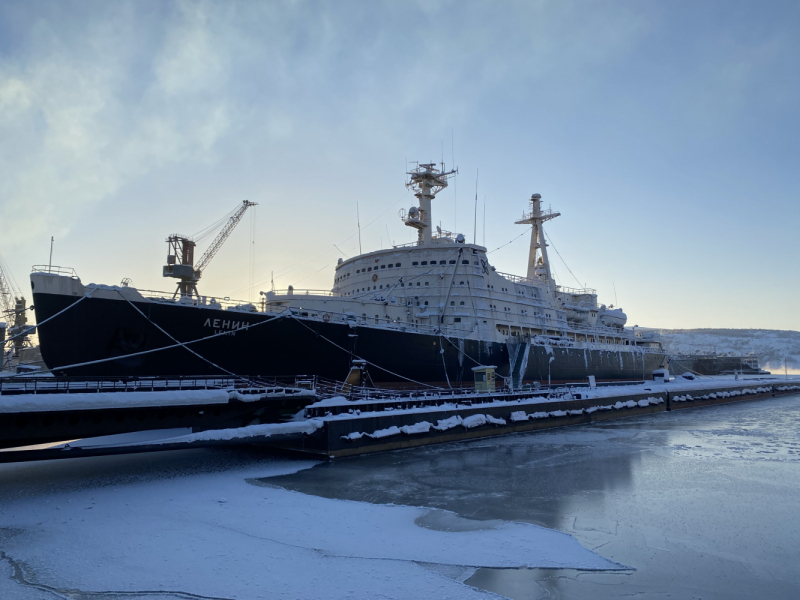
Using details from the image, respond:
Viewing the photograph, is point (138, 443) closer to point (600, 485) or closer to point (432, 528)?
point (432, 528)

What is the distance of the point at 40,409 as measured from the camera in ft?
37.6

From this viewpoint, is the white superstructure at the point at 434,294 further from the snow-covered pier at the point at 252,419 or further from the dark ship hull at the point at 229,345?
the snow-covered pier at the point at 252,419

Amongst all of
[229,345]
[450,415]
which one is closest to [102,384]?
[229,345]

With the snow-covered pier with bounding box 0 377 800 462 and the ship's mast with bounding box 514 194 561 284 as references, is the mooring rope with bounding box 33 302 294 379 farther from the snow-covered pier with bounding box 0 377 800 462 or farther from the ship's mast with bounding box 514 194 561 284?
the ship's mast with bounding box 514 194 561 284

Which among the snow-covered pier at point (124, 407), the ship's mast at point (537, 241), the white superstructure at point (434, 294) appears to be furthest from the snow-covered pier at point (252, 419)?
the ship's mast at point (537, 241)

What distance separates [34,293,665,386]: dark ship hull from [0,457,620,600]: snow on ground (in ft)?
18.2

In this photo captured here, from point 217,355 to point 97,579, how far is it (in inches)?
472

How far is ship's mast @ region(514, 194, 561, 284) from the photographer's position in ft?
142

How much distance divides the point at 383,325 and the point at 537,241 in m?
23.9

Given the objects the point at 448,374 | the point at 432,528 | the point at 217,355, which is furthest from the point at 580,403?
the point at 432,528

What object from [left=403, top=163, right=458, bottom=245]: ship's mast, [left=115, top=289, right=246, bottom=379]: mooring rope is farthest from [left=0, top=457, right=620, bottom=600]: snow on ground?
[left=403, top=163, right=458, bottom=245]: ship's mast

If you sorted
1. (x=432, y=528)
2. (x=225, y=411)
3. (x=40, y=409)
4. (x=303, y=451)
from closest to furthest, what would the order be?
(x=432, y=528), (x=40, y=409), (x=225, y=411), (x=303, y=451)

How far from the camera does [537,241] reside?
44406mm

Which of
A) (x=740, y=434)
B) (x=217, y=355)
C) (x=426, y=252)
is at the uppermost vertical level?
(x=426, y=252)
